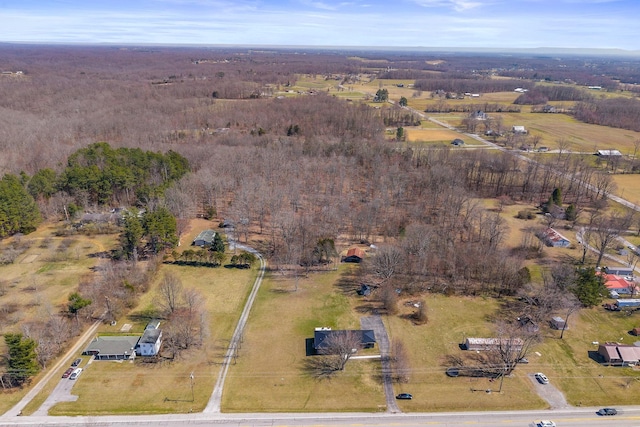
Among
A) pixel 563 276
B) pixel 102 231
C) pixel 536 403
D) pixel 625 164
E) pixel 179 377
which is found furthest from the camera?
pixel 625 164

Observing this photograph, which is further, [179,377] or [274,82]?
[274,82]

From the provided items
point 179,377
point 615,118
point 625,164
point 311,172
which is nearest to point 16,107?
point 311,172

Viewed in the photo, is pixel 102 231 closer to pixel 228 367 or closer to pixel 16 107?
A: pixel 228 367

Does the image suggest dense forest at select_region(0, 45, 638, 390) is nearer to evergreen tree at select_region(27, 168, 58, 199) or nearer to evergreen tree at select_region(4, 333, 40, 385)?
evergreen tree at select_region(27, 168, 58, 199)

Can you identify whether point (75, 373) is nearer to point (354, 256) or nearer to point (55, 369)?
point (55, 369)

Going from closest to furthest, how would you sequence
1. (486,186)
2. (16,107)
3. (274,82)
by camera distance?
(486,186), (16,107), (274,82)

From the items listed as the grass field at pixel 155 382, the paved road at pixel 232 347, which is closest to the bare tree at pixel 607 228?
the paved road at pixel 232 347

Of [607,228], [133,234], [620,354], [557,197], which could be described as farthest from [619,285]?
[133,234]
